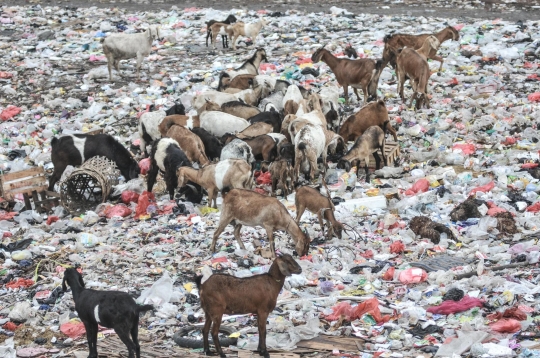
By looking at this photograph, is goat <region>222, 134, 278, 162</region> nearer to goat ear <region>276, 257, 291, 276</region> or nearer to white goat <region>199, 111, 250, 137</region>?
white goat <region>199, 111, 250, 137</region>

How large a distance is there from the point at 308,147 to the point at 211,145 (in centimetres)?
160

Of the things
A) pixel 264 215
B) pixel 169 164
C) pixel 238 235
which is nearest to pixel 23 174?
pixel 169 164

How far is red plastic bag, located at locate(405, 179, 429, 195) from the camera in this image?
1062 centimetres

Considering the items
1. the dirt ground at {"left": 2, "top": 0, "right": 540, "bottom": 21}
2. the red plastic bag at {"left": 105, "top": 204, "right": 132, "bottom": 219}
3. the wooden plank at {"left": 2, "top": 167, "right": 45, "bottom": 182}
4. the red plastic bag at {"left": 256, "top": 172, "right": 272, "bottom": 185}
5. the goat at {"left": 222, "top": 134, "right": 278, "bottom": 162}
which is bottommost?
the red plastic bag at {"left": 105, "top": 204, "right": 132, "bottom": 219}

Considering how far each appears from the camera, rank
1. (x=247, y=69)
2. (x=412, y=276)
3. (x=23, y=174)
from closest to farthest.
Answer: (x=412, y=276) → (x=23, y=174) → (x=247, y=69)

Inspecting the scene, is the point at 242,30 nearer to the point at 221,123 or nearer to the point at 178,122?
the point at 178,122

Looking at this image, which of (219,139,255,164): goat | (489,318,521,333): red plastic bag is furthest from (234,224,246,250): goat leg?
(489,318,521,333): red plastic bag

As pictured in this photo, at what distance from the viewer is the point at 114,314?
607 centimetres

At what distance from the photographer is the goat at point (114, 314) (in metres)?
6.07

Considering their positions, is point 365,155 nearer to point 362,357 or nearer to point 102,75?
point 362,357

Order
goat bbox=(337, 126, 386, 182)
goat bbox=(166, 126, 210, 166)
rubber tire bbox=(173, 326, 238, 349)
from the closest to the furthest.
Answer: rubber tire bbox=(173, 326, 238, 349) → goat bbox=(337, 126, 386, 182) → goat bbox=(166, 126, 210, 166)

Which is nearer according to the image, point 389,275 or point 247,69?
point 389,275

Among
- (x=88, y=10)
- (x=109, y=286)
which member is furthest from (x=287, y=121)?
(x=88, y=10)

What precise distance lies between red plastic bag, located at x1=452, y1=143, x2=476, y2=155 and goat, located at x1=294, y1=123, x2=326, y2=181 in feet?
6.36
